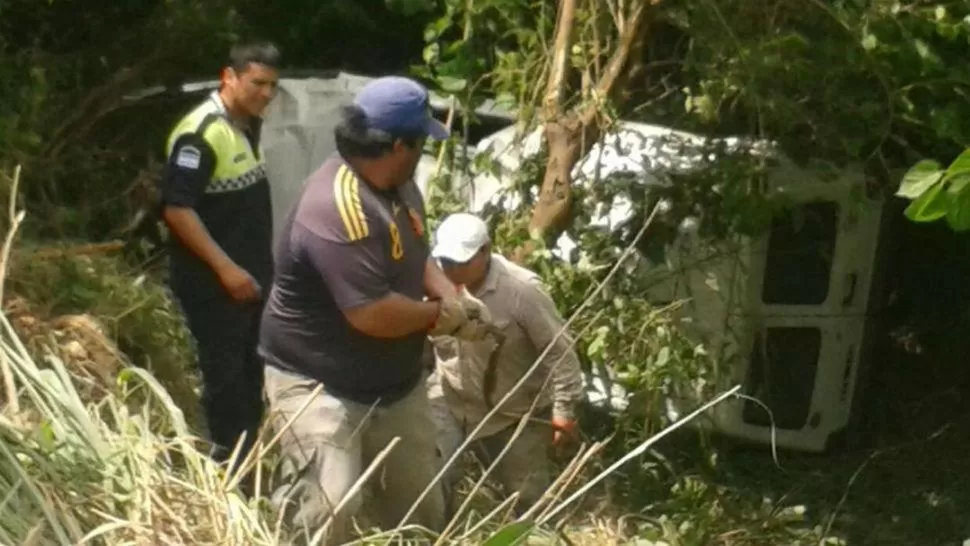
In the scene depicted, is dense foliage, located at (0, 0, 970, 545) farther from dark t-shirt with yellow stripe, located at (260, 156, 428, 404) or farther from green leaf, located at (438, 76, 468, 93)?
dark t-shirt with yellow stripe, located at (260, 156, 428, 404)

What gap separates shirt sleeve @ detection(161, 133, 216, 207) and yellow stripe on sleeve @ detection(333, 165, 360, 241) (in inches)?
38.6

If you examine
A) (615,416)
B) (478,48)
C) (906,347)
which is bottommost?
(906,347)

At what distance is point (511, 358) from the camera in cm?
539

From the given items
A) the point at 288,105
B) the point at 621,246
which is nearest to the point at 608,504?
the point at 621,246

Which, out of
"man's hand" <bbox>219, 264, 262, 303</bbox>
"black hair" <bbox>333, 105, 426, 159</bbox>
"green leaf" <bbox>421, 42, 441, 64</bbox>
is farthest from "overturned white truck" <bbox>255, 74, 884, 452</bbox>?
"black hair" <bbox>333, 105, 426, 159</bbox>

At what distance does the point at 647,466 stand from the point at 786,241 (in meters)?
1.33

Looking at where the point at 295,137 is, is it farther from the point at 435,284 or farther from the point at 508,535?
the point at 508,535

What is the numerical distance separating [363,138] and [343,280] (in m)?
0.40

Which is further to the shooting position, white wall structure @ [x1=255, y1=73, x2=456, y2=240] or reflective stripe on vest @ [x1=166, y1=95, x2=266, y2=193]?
white wall structure @ [x1=255, y1=73, x2=456, y2=240]

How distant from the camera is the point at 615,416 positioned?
628 cm

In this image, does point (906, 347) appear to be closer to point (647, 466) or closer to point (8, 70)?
point (647, 466)

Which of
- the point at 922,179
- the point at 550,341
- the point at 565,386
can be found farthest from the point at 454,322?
the point at 922,179

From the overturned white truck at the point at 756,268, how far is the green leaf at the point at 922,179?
3.29m

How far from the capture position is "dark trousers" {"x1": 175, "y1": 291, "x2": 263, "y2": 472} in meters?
5.48
